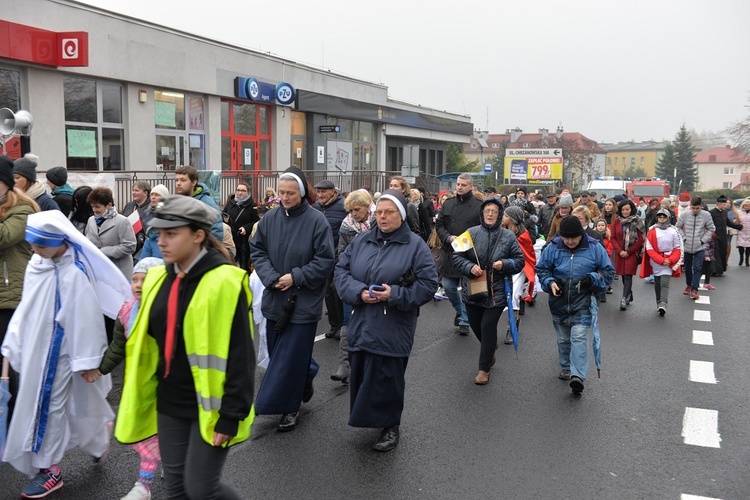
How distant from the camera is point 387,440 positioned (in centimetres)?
562

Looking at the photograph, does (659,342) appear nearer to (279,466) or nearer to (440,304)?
(440,304)

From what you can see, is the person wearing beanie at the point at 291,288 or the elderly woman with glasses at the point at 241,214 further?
the elderly woman with glasses at the point at 241,214

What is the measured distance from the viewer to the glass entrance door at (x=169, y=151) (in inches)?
792

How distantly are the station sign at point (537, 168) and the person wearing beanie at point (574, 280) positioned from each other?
54.0m

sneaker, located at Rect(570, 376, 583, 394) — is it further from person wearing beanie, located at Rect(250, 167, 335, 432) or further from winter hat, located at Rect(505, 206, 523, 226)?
winter hat, located at Rect(505, 206, 523, 226)

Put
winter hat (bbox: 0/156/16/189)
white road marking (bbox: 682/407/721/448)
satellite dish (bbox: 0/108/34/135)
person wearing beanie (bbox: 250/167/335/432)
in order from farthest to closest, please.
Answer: satellite dish (bbox: 0/108/34/135) < white road marking (bbox: 682/407/721/448) < person wearing beanie (bbox: 250/167/335/432) < winter hat (bbox: 0/156/16/189)

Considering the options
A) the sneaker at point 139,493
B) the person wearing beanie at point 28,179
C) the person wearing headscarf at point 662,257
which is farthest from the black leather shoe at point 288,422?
the person wearing headscarf at point 662,257

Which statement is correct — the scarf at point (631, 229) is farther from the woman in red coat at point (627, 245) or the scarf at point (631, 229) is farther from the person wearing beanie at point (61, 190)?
the person wearing beanie at point (61, 190)

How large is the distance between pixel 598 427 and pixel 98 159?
15256 mm

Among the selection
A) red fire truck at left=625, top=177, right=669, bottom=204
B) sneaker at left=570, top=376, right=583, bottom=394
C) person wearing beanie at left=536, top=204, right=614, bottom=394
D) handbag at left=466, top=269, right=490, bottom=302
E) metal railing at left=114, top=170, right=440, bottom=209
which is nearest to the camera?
sneaker at left=570, top=376, right=583, bottom=394

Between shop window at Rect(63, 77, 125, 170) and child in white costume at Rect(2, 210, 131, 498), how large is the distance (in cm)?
1393

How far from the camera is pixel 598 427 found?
6270 mm

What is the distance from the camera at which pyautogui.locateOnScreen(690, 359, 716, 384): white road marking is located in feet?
25.8

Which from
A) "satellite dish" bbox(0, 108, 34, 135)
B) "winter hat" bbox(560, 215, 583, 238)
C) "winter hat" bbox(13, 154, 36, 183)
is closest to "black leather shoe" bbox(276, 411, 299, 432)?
"winter hat" bbox(560, 215, 583, 238)
